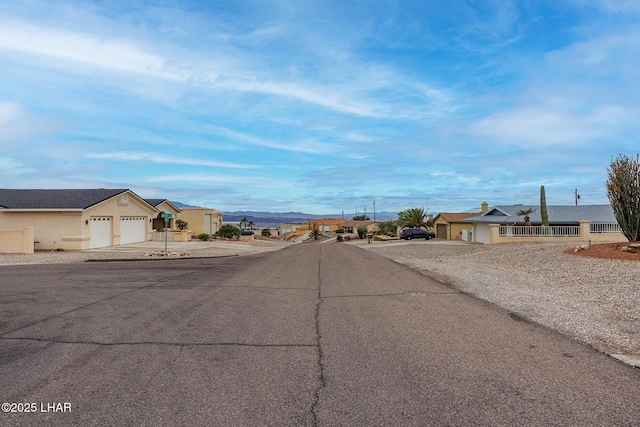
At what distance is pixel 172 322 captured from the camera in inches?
331

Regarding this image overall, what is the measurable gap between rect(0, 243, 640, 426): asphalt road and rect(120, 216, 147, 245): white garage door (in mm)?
24632

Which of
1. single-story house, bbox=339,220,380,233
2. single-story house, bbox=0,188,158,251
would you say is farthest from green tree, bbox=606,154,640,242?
single-story house, bbox=339,220,380,233

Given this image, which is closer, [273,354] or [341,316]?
[273,354]

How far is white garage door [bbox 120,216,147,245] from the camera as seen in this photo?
34375 millimetres

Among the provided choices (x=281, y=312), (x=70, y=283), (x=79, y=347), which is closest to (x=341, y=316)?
(x=281, y=312)

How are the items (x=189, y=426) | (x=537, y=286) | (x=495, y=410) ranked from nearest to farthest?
(x=189, y=426) < (x=495, y=410) < (x=537, y=286)

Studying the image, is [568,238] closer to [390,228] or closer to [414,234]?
[414,234]

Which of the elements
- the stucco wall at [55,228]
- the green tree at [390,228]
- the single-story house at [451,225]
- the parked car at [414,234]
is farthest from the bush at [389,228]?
the stucco wall at [55,228]

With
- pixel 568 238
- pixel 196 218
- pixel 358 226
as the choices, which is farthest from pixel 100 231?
pixel 358 226

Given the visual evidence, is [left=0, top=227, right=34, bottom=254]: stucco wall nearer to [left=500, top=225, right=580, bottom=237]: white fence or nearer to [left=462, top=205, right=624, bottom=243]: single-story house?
[left=462, top=205, right=624, bottom=243]: single-story house

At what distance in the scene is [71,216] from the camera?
2859cm

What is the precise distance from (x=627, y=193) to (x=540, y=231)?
15.6m

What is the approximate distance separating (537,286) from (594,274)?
7.30 ft

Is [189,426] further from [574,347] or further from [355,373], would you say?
[574,347]
